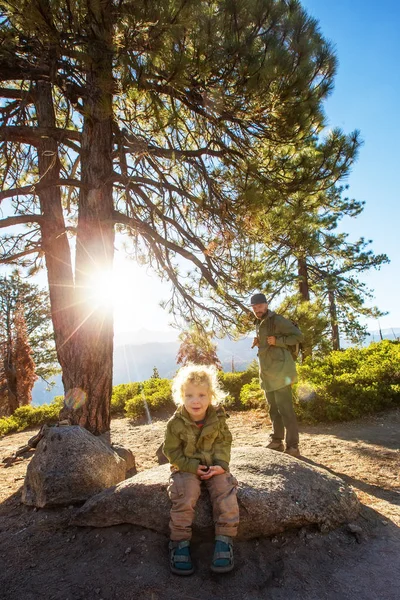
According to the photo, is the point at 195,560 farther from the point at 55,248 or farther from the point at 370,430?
the point at 370,430

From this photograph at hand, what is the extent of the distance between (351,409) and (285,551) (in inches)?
207

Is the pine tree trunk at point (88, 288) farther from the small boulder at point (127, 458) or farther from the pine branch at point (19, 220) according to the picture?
the small boulder at point (127, 458)

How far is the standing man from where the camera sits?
484 centimetres

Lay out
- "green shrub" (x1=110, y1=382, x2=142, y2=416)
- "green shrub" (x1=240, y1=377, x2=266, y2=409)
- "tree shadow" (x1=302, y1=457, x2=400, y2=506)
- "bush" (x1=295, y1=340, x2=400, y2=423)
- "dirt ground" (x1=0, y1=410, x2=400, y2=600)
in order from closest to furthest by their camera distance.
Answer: "dirt ground" (x1=0, y1=410, x2=400, y2=600), "tree shadow" (x1=302, y1=457, x2=400, y2=506), "bush" (x1=295, y1=340, x2=400, y2=423), "green shrub" (x1=240, y1=377, x2=266, y2=409), "green shrub" (x1=110, y1=382, x2=142, y2=416)

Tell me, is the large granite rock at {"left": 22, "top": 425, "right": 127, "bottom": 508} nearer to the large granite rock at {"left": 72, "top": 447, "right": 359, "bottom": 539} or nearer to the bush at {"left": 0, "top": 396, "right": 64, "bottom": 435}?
the large granite rock at {"left": 72, "top": 447, "right": 359, "bottom": 539}

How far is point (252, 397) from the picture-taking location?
30.1 ft

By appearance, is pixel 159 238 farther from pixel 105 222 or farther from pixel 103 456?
pixel 103 456

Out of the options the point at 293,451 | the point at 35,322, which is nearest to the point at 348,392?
the point at 293,451

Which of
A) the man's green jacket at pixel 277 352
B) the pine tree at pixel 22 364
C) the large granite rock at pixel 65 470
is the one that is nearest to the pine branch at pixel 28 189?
the large granite rock at pixel 65 470

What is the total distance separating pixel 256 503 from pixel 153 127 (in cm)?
486

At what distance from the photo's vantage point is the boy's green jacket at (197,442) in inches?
114

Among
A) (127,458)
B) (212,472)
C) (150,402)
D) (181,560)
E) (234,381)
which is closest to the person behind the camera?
(181,560)

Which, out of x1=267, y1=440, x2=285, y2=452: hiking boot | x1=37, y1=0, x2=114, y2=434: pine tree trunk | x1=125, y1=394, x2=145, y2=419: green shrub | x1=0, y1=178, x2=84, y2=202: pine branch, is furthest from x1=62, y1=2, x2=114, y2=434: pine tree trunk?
x1=125, y1=394, x2=145, y2=419: green shrub

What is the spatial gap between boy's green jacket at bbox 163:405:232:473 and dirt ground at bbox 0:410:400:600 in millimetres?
573
